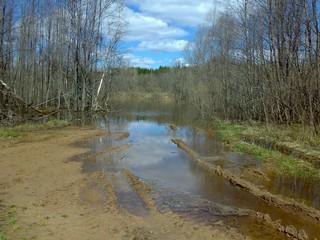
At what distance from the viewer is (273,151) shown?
1340cm

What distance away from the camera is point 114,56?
3594 cm

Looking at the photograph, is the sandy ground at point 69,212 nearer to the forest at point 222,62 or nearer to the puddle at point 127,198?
the puddle at point 127,198

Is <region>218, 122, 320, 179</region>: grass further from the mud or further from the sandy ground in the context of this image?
the sandy ground

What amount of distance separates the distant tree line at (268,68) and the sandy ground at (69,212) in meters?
10.2

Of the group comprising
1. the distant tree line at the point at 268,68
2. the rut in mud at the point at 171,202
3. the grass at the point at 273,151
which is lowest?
the rut in mud at the point at 171,202

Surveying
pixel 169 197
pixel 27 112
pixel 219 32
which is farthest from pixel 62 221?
pixel 219 32

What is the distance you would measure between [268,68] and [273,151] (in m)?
9.30

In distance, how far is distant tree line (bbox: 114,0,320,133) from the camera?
1612cm

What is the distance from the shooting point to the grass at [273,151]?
34.9 ft

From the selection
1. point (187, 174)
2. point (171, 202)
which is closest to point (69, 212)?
point (171, 202)

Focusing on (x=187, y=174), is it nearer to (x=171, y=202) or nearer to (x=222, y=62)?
(x=171, y=202)

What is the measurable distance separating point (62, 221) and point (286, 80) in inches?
672

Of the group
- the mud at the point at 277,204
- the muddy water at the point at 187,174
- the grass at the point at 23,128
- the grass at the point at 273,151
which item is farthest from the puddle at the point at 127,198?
the grass at the point at 23,128

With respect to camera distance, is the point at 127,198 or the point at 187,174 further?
the point at 187,174
